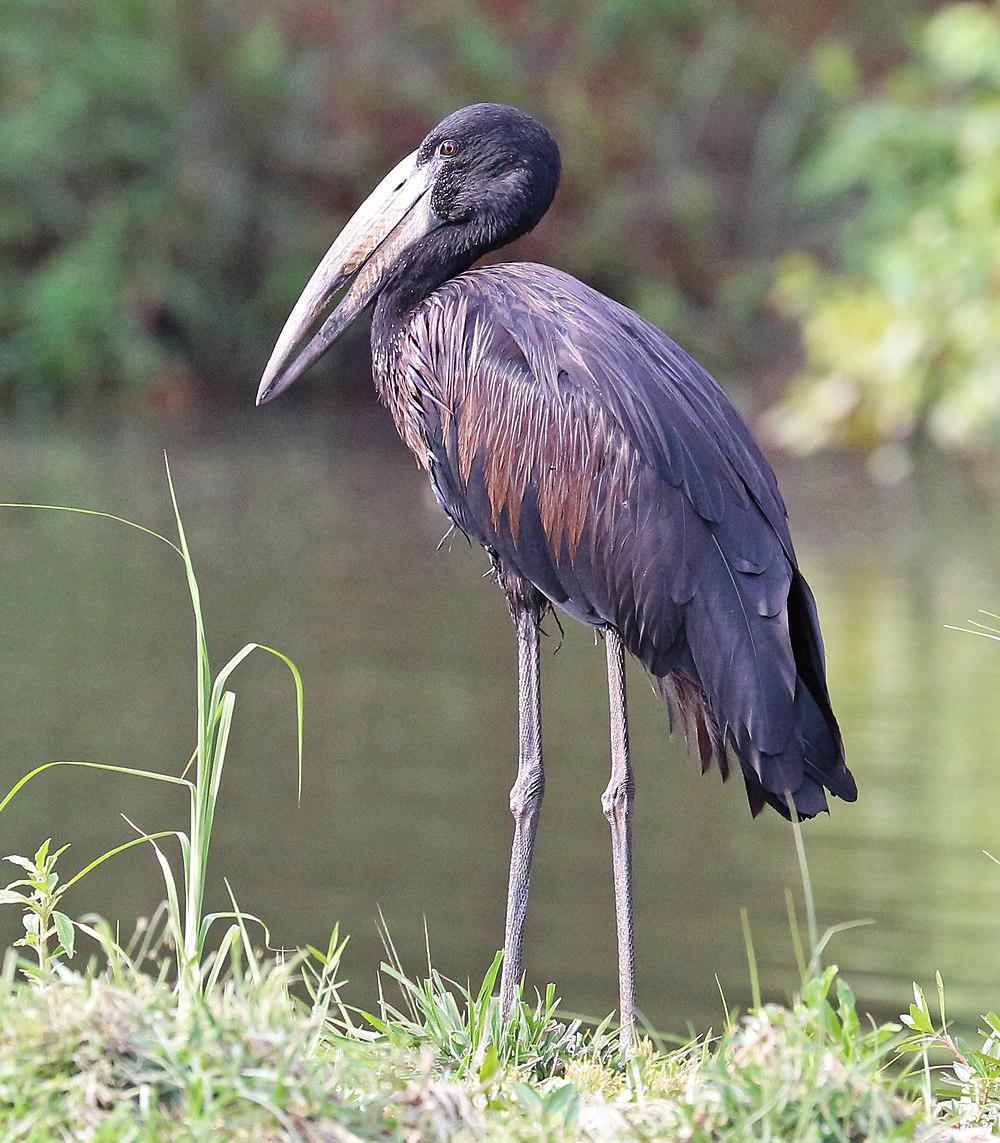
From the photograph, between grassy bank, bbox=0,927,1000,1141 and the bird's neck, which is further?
the bird's neck

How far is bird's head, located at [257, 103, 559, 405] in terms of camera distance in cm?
425

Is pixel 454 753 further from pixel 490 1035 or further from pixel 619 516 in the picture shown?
pixel 490 1035

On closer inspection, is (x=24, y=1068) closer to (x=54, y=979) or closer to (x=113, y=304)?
(x=54, y=979)

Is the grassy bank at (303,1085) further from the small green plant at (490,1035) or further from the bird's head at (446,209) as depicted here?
the bird's head at (446,209)

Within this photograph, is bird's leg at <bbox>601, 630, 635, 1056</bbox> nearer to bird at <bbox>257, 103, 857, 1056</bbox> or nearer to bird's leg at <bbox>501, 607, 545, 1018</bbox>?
bird at <bbox>257, 103, 857, 1056</bbox>

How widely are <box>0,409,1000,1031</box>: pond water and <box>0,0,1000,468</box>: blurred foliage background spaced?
18.1 ft

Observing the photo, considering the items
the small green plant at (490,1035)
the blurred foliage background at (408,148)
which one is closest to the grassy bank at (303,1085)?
the small green plant at (490,1035)

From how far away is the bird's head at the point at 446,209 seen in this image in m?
4.25

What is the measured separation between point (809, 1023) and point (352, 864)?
3.45 m

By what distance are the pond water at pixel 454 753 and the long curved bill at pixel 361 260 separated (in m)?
1.62

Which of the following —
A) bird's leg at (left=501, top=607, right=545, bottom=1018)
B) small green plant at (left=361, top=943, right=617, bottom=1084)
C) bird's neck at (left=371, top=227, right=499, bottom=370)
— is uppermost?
bird's neck at (left=371, top=227, right=499, bottom=370)

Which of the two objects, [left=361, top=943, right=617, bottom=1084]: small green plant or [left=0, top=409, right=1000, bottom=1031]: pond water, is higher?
[left=361, top=943, right=617, bottom=1084]: small green plant

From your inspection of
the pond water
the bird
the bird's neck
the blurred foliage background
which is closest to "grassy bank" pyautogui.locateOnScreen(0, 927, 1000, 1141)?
the bird

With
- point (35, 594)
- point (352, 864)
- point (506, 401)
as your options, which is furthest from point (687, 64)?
point (506, 401)
